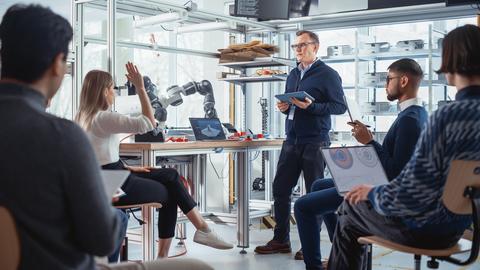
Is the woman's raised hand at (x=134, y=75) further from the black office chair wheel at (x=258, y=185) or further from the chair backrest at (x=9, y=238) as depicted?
the black office chair wheel at (x=258, y=185)

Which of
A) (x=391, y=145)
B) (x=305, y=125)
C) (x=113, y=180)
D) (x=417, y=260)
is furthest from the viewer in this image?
(x=305, y=125)

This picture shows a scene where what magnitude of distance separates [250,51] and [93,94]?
196 centimetres

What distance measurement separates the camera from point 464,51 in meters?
1.96

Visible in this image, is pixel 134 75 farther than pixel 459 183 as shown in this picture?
Yes

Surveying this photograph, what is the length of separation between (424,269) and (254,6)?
3.06 m

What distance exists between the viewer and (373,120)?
6.39m

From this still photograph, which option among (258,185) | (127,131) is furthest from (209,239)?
(258,185)

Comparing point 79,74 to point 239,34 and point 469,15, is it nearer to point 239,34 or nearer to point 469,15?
point 239,34

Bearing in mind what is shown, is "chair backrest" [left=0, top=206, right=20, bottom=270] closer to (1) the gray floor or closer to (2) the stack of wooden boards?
(1) the gray floor

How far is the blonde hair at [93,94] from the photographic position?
3168mm

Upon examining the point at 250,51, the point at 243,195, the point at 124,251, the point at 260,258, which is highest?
the point at 250,51

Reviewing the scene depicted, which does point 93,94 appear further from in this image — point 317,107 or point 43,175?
point 43,175

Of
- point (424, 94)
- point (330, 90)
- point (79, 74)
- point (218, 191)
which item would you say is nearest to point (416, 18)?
point (424, 94)

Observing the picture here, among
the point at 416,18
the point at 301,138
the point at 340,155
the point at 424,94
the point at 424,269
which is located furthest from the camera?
the point at 424,94
